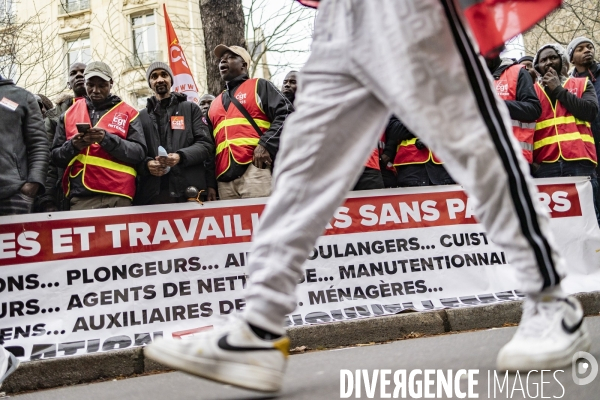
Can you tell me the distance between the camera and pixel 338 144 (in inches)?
85.6

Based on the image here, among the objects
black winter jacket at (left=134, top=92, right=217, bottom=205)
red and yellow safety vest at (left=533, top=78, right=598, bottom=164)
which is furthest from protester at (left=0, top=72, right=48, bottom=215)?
red and yellow safety vest at (left=533, top=78, right=598, bottom=164)

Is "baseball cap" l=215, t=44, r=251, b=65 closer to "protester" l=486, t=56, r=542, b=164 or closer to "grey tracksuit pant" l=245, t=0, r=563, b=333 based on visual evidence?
"protester" l=486, t=56, r=542, b=164

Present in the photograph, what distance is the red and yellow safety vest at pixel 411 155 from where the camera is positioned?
6.16m

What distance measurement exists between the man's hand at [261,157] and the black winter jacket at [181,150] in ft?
1.50

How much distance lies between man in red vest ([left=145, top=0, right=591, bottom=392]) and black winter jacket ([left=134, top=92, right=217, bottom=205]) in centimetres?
368

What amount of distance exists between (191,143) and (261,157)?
677 mm

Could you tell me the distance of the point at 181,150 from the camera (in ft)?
18.6

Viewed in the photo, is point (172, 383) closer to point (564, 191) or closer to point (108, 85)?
point (108, 85)

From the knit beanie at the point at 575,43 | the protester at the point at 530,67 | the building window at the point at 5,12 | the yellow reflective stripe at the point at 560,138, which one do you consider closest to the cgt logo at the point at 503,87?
the yellow reflective stripe at the point at 560,138

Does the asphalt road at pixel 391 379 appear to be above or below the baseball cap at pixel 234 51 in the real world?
below

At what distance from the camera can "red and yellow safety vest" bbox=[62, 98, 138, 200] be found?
553 cm

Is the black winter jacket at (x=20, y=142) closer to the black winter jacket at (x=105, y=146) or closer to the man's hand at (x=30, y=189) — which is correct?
the man's hand at (x=30, y=189)

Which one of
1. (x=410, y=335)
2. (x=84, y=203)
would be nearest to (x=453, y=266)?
(x=410, y=335)

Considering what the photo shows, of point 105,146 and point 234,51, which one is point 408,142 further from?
point 105,146
